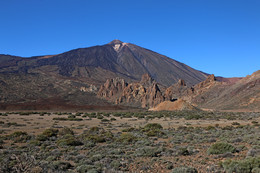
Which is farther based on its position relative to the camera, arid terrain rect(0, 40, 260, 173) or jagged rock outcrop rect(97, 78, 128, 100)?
jagged rock outcrop rect(97, 78, 128, 100)

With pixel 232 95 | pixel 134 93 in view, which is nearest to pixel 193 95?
pixel 232 95

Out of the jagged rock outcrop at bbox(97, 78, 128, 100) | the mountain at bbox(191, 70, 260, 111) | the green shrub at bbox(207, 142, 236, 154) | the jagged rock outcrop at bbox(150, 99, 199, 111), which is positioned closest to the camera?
the green shrub at bbox(207, 142, 236, 154)

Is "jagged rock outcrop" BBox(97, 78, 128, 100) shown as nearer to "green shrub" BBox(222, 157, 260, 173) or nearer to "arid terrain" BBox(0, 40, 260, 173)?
"arid terrain" BBox(0, 40, 260, 173)

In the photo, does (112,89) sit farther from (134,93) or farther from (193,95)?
(193,95)

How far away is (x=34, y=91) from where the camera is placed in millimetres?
123062

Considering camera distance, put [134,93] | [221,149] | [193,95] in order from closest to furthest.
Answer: [221,149], [193,95], [134,93]

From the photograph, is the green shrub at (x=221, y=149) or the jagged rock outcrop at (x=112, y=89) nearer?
the green shrub at (x=221, y=149)

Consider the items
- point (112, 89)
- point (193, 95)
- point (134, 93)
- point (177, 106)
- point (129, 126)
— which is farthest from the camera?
point (112, 89)

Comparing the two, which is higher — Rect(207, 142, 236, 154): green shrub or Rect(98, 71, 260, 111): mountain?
Rect(98, 71, 260, 111): mountain

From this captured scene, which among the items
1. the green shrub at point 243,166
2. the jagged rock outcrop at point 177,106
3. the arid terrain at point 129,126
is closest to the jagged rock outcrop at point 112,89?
the arid terrain at point 129,126

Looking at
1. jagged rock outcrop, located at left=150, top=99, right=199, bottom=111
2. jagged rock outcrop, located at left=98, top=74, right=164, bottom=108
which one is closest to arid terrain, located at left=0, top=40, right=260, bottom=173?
jagged rock outcrop, located at left=150, top=99, right=199, bottom=111

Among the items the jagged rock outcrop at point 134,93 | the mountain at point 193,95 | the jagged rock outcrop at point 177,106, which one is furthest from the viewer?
the jagged rock outcrop at point 134,93

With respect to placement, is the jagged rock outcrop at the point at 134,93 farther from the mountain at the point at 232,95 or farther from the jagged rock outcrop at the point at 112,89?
the mountain at the point at 232,95

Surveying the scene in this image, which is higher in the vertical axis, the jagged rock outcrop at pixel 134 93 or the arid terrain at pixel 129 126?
the jagged rock outcrop at pixel 134 93
